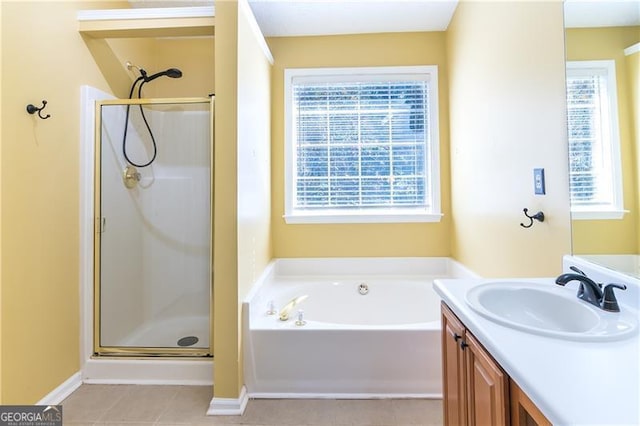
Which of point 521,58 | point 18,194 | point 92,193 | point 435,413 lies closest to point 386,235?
point 435,413

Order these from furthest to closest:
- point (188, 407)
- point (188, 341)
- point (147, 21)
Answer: point (188, 341) → point (147, 21) → point (188, 407)

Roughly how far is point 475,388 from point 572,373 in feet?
1.24

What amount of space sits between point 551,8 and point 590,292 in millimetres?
1215

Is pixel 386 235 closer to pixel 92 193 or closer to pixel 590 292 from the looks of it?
pixel 590 292

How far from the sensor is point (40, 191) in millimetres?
1675

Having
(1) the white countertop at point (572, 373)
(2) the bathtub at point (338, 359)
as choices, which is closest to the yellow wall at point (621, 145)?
(1) the white countertop at point (572, 373)

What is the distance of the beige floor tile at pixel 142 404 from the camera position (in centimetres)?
165

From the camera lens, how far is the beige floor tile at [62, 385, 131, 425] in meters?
1.65

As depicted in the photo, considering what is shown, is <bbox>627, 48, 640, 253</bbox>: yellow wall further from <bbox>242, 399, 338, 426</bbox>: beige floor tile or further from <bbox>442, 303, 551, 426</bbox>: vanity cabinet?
<bbox>242, 399, 338, 426</bbox>: beige floor tile

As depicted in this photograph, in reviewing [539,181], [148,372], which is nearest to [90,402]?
[148,372]

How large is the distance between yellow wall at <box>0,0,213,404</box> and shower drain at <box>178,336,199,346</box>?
1.99 ft

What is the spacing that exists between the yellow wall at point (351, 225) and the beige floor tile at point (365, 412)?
4.07 feet

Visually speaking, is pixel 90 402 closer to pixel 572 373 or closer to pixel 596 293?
pixel 572 373

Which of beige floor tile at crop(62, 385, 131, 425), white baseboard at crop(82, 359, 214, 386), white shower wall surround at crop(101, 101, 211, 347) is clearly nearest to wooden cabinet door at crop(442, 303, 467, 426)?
white baseboard at crop(82, 359, 214, 386)
